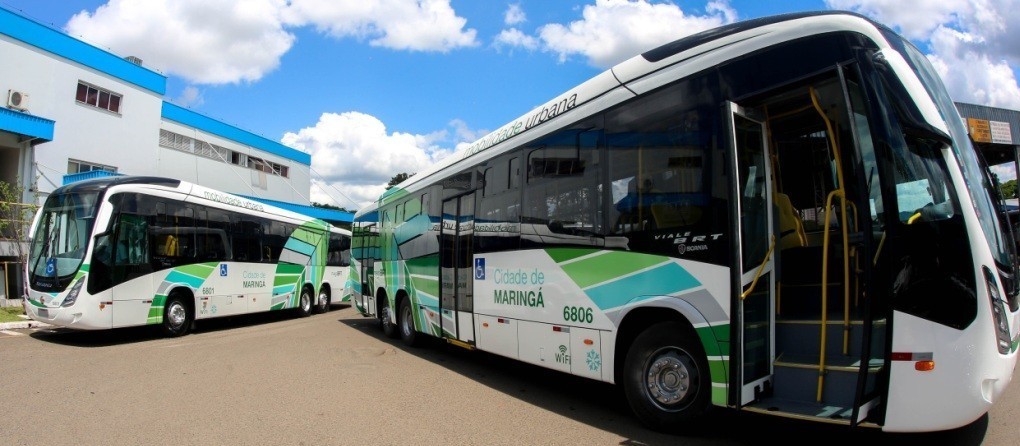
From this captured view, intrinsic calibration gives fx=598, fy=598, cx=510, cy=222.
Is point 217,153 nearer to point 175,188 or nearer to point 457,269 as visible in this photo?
point 175,188

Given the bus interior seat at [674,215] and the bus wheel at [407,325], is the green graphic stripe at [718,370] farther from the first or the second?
the bus wheel at [407,325]

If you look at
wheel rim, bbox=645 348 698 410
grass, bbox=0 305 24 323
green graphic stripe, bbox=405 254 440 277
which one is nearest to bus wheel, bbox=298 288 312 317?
grass, bbox=0 305 24 323

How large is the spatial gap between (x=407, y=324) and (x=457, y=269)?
3198 mm

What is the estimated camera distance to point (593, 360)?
6.04m

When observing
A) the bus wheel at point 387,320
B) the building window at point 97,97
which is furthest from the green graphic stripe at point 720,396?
the building window at point 97,97

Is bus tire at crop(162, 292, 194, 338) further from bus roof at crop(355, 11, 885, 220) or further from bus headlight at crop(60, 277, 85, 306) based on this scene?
bus roof at crop(355, 11, 885, 220)

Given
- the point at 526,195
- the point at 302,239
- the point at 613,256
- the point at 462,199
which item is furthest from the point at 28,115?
the point at 613,256

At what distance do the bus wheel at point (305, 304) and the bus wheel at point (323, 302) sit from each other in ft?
2.38

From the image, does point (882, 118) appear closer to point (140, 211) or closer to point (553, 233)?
point (553, 233)

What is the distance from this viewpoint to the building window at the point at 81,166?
24.3 metres

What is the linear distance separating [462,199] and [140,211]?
7.76 metres

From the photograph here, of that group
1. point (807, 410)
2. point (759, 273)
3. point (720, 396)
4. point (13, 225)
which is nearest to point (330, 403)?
point (720, 396)

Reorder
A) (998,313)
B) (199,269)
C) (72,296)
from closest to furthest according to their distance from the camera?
(998,313) < (72,296) < (199,269)

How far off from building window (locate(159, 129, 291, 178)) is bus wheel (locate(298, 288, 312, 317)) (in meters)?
18.3
